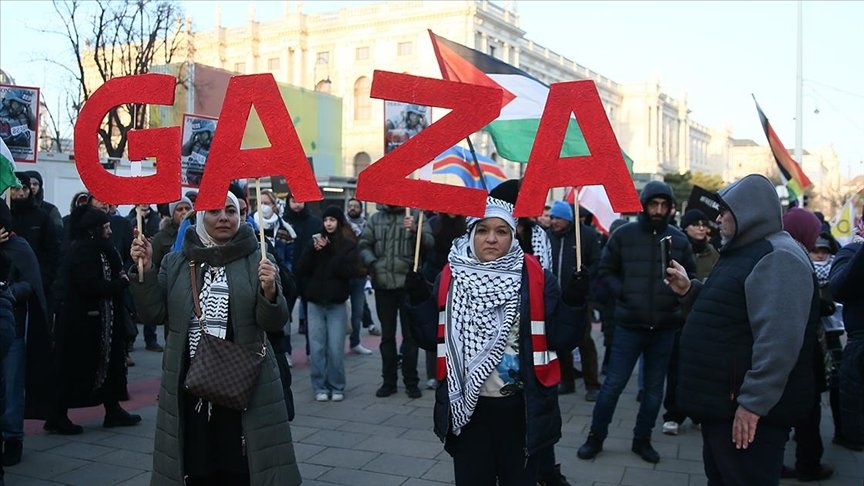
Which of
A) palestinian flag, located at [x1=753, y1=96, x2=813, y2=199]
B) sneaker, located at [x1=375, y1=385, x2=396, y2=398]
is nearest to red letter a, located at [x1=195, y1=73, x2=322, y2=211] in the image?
sneaker, located at [x1=375, y1=385, x2=396, y2=398]

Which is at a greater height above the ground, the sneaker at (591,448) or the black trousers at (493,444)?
the black trousers at (493,444)

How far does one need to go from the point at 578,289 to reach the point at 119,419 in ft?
15.0

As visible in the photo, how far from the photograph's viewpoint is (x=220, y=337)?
137 inches

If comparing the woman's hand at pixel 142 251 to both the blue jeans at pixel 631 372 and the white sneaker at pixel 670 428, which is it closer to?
the blue jeans at pixel 631 372

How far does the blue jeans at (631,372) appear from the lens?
5488mm

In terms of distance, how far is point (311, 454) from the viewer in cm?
559

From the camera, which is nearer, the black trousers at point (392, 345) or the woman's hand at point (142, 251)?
the woman's hand at point (142, 251)

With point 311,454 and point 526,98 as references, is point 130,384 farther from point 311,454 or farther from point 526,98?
point 526,98

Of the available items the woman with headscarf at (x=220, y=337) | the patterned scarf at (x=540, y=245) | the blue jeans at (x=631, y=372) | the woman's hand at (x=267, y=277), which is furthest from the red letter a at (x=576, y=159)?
the patterned scarf at (x=540, y=245)

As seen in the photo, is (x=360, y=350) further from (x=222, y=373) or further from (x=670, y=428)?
(x=222, y=373)

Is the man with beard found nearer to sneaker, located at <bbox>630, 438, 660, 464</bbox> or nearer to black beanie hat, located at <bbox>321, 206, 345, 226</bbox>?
black beanie hat, located at <bbox>321, 206, 345, 226</bbox>

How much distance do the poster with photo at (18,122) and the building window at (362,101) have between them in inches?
2112

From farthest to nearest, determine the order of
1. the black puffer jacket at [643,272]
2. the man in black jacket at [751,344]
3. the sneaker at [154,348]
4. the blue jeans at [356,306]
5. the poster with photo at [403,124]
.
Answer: the blue jeans at [356,306], the sneaker at [154,348], the poster with photo at [403,124], the black puffer jacket at [643,272], the man in black jacket at [751,344]

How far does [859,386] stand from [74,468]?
4996mm
